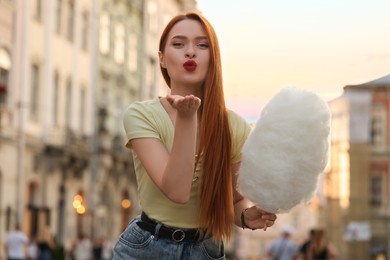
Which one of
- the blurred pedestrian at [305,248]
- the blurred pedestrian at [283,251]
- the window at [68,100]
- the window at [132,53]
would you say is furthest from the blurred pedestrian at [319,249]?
the window at [132,53]

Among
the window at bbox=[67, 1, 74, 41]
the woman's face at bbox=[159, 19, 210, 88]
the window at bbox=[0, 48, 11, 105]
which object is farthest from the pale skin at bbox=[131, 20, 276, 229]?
the window at bbox=[67, 1, 74, 41]

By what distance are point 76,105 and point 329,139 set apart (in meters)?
39.6

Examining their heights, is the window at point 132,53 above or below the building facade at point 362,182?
above

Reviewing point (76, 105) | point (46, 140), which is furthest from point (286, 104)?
point (76, 105)

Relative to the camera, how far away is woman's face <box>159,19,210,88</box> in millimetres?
4422

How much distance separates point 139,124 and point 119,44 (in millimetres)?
46364

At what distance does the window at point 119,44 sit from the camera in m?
50.0

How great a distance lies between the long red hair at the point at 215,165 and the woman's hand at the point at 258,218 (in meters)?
0.06

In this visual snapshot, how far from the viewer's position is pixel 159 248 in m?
4.38

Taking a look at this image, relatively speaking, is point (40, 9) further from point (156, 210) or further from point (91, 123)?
point (156, 210)

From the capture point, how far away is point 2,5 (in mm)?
34031

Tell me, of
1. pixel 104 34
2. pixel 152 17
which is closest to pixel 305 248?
pixel 104 34

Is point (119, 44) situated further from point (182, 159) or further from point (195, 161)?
point (182, 159)

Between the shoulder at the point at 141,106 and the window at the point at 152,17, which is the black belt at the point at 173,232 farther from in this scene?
the window at the point at 152,17
